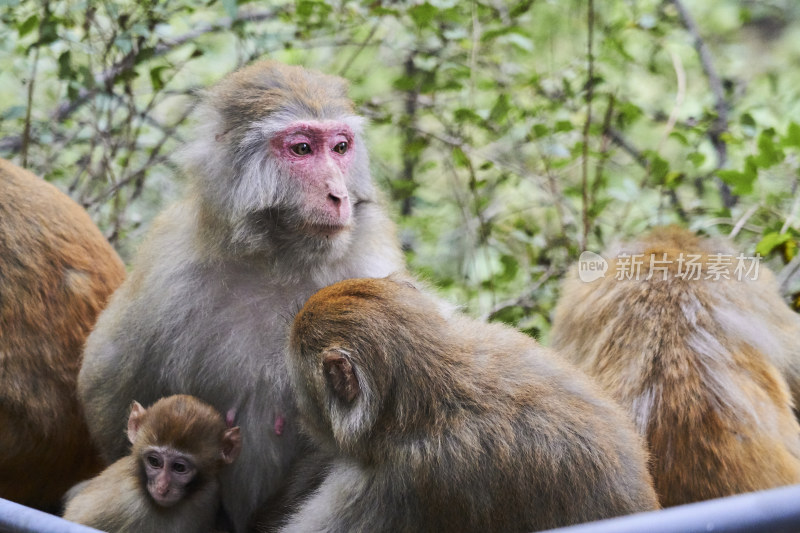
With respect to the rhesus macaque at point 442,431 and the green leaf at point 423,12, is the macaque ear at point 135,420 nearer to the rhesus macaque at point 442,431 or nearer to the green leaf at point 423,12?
the rhesus macaque at point 442,431

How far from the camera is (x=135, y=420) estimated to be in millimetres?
3225

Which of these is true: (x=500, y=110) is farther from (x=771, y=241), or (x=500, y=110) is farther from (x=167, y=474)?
(x=167, y=474)

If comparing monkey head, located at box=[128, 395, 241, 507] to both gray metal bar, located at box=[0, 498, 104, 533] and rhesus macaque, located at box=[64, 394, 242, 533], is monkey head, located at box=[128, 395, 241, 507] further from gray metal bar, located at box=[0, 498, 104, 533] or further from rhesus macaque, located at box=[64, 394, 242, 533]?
gray metal bar, located at box=[0, 498, 104, 533]

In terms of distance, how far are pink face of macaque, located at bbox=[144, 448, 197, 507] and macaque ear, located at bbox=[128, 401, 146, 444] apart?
0.45ft

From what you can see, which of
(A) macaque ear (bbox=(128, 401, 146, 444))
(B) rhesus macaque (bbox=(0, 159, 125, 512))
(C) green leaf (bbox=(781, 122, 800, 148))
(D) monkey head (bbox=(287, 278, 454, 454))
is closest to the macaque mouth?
(D) monkey head (bbox=(287, 278, 454, 454))

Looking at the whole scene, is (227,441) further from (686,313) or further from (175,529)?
(686,313)

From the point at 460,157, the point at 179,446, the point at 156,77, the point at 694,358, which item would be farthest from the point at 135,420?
the point at 460,157

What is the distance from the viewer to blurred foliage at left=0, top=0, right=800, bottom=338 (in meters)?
4.79

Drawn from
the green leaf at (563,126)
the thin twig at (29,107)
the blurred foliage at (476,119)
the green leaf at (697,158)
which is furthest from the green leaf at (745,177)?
the thin twig at (29,107)

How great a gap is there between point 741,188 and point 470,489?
2.36 meters

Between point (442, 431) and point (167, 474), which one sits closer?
point (442, 431)

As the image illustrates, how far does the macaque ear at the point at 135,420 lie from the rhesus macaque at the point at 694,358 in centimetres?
174

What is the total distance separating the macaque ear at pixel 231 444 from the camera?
3.13 meters

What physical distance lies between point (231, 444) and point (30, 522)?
1268 mm
